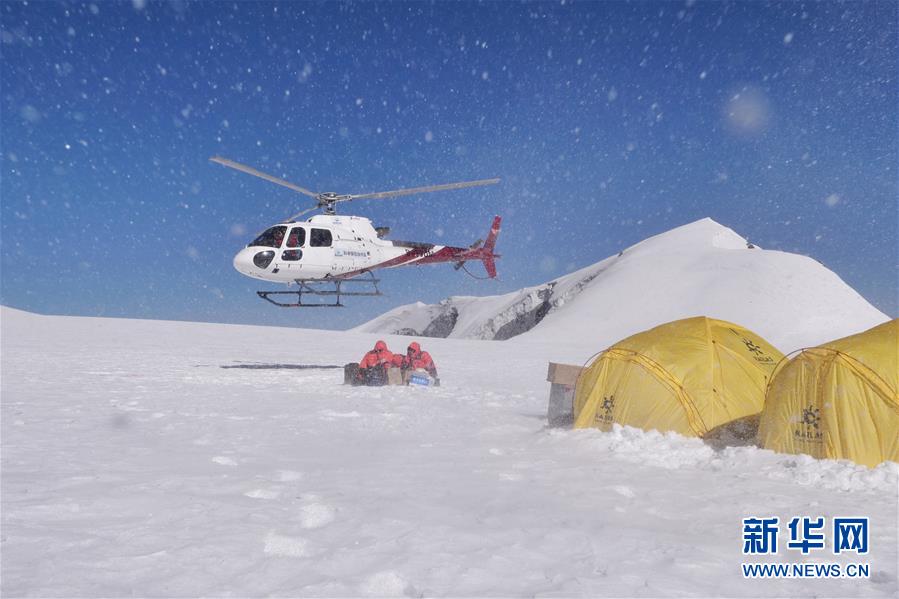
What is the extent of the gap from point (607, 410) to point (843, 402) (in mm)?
2933

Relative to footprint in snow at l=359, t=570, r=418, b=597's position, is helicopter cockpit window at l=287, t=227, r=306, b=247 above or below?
above

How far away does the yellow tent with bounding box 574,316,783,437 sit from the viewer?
806cm

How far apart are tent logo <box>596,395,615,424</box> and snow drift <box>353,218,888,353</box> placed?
34649 millimetres

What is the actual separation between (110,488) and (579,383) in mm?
6462

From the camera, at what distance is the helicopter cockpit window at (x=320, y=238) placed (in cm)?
1866

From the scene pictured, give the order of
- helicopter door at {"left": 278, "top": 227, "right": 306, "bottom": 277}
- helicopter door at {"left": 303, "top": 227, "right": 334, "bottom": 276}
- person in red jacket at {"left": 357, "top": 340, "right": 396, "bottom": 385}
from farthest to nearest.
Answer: helicopter door at {"left": 303, "top": 227, "right": 334, "bottom": 276} → helicopter door at {"left": 278, "top": 227, "right": 306, "bottom": 277} → person in red jacket at {"left": 357, "top": 340, "right": 396, "bottom": 385}

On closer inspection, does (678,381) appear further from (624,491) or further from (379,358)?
(379,358)

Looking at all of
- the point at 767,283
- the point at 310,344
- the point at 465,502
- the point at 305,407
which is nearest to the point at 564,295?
the point at 767,283

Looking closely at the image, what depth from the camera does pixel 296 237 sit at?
18.4 metres

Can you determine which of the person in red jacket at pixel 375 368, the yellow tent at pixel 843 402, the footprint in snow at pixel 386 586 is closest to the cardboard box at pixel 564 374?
the yellow tent at pixel 843 402

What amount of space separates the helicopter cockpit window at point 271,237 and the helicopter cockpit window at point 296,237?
0.75ft

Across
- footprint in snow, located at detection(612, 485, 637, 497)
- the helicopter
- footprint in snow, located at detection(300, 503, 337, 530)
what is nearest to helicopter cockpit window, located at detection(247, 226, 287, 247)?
the helicopter

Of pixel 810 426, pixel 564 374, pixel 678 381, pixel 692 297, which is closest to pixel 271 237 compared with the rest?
pixel 564 374

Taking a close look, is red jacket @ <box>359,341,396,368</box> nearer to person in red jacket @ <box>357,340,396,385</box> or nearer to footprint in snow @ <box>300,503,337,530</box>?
person in red jacket @ <box>357,340,396,385</box>
